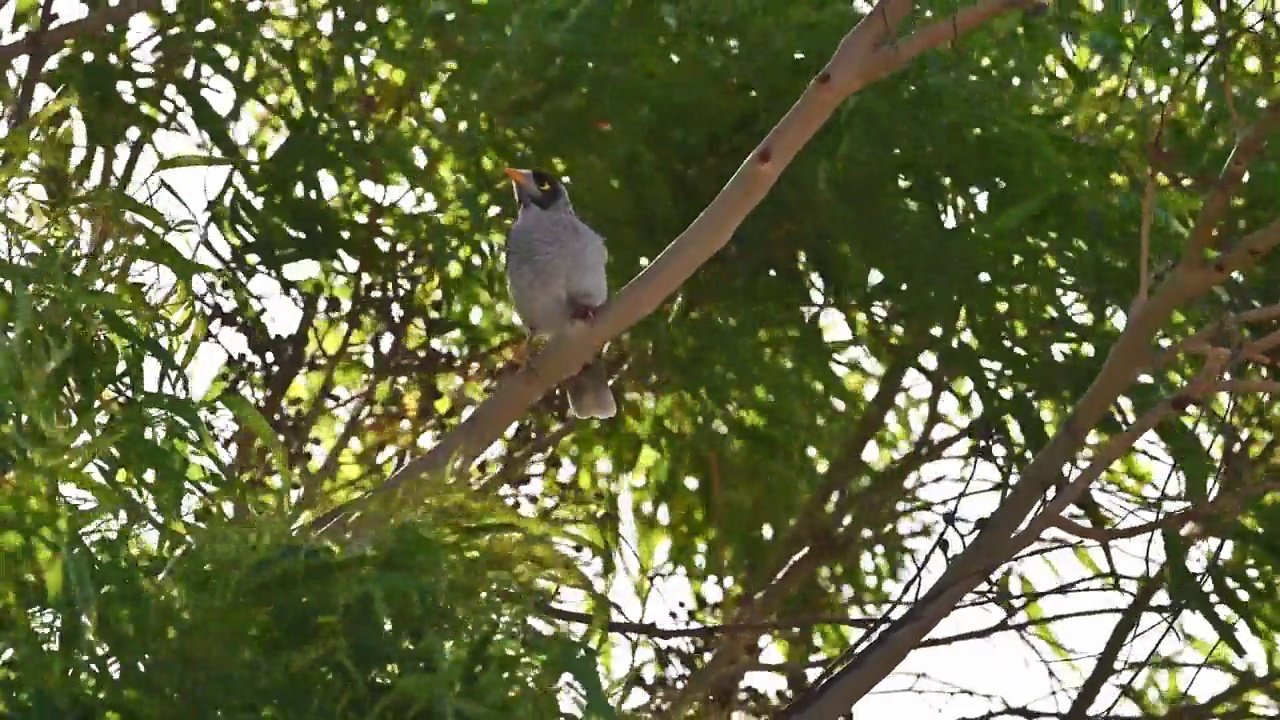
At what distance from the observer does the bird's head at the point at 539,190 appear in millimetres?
3176

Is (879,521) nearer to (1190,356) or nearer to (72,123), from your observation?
(1190,356)

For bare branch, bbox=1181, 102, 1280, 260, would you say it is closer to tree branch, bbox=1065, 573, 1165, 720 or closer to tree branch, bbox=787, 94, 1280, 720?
tree branch, bbox=787, 94, 1280, 720

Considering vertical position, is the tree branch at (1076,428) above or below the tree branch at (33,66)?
below

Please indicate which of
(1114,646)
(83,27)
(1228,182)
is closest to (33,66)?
(83,27)

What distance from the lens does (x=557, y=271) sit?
353 cm

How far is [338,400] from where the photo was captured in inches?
128

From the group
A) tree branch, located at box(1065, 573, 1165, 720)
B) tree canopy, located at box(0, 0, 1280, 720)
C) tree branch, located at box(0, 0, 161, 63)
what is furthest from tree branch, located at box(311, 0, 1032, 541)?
tree branch, located at box(1065, 573, 1165, 720)

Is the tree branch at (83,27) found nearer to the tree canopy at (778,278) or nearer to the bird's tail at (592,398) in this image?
the tree canopy at (778,278)

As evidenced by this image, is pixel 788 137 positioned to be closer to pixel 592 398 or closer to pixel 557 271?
pixel 592 398

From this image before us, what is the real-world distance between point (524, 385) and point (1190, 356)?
1.11 meters

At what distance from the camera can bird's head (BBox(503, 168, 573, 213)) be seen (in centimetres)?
318

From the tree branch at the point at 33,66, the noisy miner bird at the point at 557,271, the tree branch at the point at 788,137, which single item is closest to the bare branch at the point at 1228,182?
the tree branch at the point at 788,137

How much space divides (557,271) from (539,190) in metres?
A: 0.22

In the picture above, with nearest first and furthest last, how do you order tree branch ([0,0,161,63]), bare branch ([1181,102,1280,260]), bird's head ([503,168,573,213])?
bare branch ([1181,102,1280,260])
tree branch ([0,0,161,63])
bird's head ([503,168,573,213])
